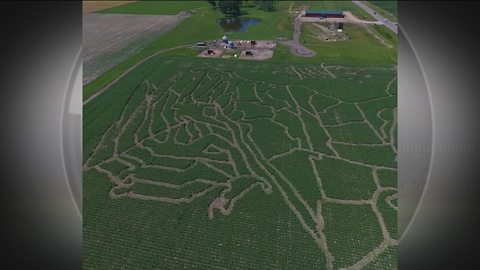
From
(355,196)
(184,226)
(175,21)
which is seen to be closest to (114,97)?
(184,226)

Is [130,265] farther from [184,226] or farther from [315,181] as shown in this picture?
[315,181]

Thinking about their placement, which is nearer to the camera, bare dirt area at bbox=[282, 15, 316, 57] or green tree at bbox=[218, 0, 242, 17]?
bare dirt area at bbox=[282, 15, 316, 57]

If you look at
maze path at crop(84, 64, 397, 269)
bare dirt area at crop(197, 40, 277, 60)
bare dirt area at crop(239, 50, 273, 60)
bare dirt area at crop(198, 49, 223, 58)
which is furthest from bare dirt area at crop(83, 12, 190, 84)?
bare dirt area at crop(239, 50, 273, 60)

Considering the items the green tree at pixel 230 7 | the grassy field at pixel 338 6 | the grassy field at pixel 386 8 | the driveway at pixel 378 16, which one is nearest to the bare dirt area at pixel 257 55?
the driveway at pixel 378 16

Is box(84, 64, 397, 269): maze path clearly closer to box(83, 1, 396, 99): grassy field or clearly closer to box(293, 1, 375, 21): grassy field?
box(83, 1, 396, 99): grassy field

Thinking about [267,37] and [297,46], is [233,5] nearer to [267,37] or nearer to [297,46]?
[267,37]

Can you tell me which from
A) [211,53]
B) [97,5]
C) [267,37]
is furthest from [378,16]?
[97,5]
